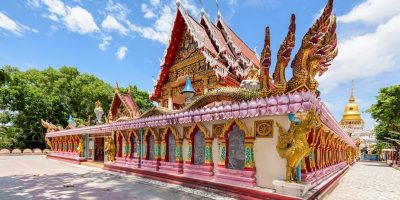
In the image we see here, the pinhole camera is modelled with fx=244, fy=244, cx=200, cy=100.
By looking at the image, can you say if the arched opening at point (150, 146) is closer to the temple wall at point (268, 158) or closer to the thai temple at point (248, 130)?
the thai temple at point (248, 130)

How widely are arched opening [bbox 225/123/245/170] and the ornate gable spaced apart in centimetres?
909

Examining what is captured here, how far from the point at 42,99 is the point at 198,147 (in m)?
36.1

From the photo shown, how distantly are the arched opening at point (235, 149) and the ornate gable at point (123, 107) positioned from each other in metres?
9.09

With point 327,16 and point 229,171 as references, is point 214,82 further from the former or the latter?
point 327,16

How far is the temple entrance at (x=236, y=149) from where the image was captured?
782cm

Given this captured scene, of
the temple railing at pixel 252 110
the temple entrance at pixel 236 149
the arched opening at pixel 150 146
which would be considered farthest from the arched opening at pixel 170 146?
the temple entrance at pixel 236 149

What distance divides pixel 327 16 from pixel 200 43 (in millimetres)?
7845

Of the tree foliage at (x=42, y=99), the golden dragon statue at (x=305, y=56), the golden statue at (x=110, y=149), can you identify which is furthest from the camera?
the tree foliage at (x=42, y=99)

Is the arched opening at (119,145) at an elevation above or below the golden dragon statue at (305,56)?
below

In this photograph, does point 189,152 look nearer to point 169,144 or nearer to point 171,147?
point 171,147

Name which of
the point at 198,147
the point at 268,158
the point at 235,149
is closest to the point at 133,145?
the point at 198,147

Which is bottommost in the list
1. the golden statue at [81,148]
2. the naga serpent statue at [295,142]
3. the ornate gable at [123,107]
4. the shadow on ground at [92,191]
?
the shadow on ground at [92,191]

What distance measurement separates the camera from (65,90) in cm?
4069

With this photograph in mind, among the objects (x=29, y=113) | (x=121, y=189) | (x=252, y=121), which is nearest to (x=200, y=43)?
(x=252, y=121)
